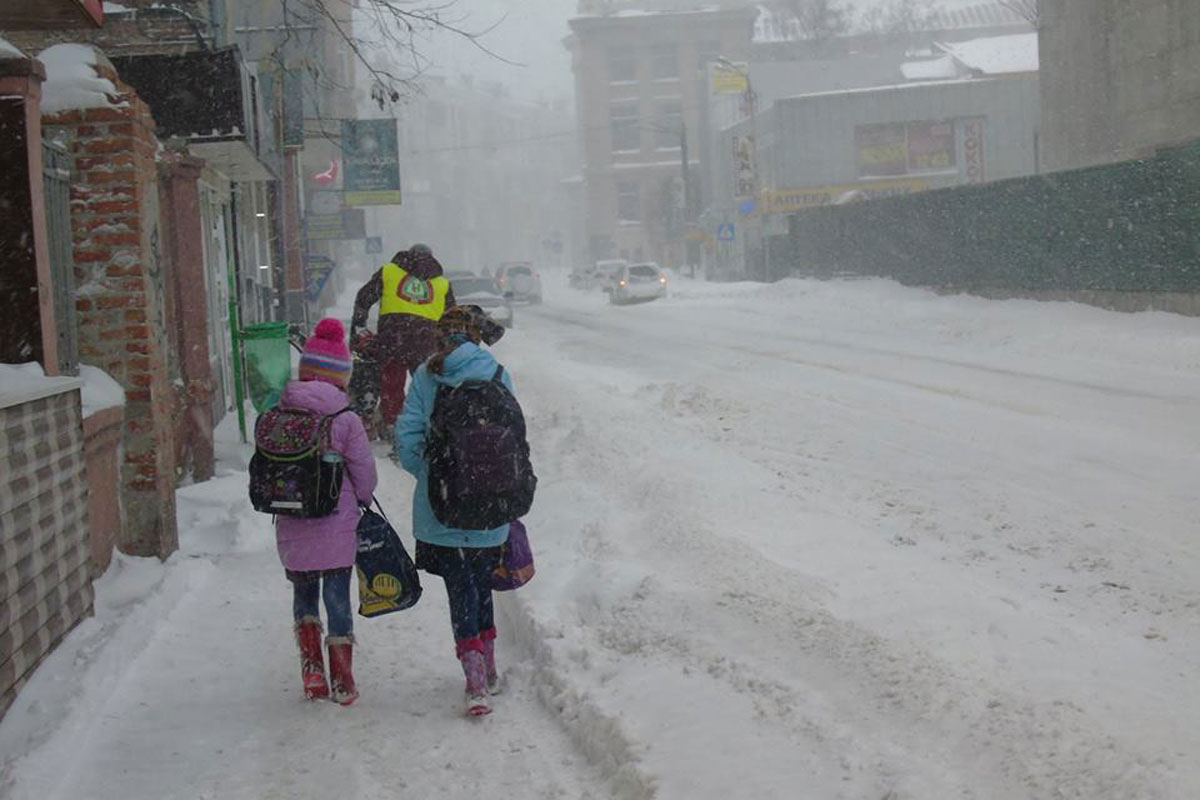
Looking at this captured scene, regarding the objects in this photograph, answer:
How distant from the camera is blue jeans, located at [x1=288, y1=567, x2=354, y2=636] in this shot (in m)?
5.53

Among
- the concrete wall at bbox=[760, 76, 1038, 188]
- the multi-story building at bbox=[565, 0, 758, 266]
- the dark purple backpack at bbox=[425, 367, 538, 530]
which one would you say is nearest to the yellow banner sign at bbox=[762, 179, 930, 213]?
the concrete wall at bbox=[760, 76, 1038, 188]

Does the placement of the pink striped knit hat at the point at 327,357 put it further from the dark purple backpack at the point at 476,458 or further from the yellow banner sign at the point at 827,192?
the yellow banner sign at the point at 827,192

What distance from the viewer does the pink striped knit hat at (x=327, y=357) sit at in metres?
5.55

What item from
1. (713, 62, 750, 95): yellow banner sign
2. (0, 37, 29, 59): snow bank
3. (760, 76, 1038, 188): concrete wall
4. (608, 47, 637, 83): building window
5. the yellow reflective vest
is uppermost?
(608, 47, 637, 83): building window

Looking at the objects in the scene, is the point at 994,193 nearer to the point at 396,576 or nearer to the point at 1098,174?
the point at 1098,174

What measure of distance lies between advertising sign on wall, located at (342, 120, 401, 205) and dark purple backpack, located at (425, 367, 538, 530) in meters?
24.5

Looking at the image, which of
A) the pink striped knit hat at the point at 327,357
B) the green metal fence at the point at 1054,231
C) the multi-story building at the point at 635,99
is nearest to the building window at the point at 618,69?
the multi-story building at the point at 635,99

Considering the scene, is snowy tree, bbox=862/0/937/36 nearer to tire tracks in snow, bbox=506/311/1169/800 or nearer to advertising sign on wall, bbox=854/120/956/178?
advertising sign on wall, bbox=854/120/956/178

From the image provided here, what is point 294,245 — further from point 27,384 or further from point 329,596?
point 329,596

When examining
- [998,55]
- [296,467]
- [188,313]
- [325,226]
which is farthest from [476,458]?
[998,55]

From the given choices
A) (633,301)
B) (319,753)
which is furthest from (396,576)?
(633,301)

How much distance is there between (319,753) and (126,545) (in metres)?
3.21

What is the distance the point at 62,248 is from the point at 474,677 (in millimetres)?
3777

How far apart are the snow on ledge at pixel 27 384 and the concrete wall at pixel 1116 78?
2379cm
